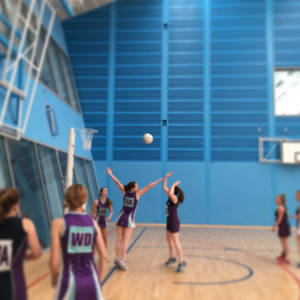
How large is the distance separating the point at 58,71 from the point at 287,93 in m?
7.69

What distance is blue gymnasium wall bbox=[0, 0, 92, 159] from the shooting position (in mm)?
6781

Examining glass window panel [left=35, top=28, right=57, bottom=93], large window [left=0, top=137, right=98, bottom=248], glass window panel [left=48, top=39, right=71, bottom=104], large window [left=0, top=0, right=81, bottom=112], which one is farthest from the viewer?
glass window panel [left=48, top=39, right=71, bottom=104]

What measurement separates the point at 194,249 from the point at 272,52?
782 centimetres

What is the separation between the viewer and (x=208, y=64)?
35.8 ft

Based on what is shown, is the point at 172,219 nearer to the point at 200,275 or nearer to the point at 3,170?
the point at 200,275

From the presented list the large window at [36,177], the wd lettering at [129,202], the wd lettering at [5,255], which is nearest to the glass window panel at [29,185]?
the large window at [36,177]

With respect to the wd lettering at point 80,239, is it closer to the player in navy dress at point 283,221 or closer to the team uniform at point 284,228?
the player in navy dress at point 283,221

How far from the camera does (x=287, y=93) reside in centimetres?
1084

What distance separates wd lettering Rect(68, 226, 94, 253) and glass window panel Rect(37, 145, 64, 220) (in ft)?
16.7

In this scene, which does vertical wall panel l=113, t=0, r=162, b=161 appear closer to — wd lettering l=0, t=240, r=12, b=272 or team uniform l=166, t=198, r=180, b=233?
team uniform l=166, t=198, r=180, b=233

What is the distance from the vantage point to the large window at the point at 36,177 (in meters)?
5.61

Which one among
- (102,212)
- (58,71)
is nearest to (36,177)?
(102,212)

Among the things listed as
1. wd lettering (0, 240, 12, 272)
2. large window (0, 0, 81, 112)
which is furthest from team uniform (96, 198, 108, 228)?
large window (0, 0, 81, 112)

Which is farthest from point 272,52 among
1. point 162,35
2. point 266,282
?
point 266,282
